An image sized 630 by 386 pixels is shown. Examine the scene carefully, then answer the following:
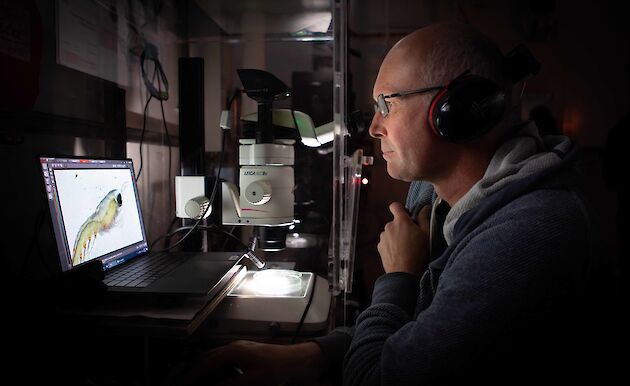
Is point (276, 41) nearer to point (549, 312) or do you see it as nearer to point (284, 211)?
point (284, 211)

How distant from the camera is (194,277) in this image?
91cm

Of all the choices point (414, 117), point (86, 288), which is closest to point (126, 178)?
point (86, 288)

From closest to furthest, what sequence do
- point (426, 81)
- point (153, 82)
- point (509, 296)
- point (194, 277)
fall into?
point (509, 296)
point (426, 81)
point (194, 277)
point (153, 82)

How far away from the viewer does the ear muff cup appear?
2.31 ft

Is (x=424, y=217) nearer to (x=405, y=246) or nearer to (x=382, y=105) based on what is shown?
(x=405, y=246)

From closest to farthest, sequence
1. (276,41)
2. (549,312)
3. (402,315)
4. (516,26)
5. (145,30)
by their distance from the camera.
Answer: (549,312)
(402,315)
(145,30)
(276,41)
(516,26)

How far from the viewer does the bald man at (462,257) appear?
57 cm

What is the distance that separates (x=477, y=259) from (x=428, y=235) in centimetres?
31

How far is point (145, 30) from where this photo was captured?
1505 mm

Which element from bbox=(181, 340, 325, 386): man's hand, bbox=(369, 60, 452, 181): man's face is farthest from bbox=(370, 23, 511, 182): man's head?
bbox=(181, 340, 325, 386): man's hand

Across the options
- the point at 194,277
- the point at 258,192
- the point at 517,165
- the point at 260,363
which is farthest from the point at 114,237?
the point at 517,165

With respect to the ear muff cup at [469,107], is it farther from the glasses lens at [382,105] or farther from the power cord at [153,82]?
the power cord at [153,82]

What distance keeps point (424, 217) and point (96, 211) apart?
823mm

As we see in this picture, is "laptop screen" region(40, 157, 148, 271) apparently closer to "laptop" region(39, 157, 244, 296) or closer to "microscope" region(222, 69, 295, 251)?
"laptop" region(39, 157, 244, 296)
